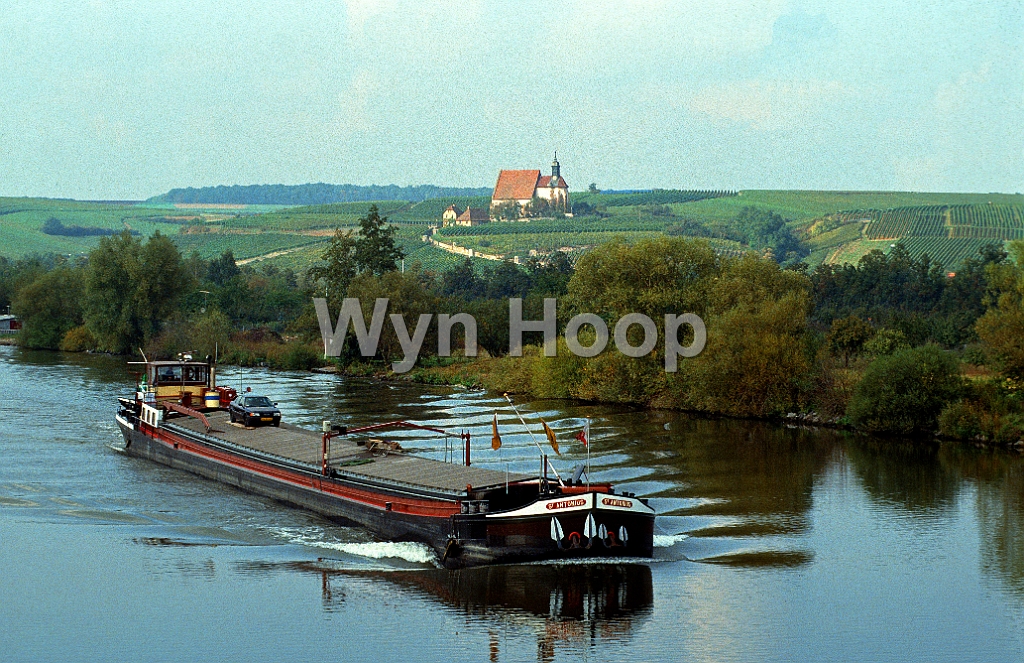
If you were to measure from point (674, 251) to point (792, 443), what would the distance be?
46.7ft

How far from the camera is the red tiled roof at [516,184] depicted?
18450cm

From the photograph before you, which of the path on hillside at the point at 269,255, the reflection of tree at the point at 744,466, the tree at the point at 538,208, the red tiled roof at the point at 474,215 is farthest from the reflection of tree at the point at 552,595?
the tree at the point at 538,208

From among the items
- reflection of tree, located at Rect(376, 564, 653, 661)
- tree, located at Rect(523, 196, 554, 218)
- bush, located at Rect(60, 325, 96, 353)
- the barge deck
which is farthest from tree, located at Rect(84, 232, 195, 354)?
tree, located at Rect(523, 196, 554, 218)

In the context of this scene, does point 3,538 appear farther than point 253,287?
No

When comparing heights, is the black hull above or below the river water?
above

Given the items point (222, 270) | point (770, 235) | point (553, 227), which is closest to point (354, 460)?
point (222, 270)

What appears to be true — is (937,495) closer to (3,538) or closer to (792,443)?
(792,443)

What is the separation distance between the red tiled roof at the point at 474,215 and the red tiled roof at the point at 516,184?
12.4 meters

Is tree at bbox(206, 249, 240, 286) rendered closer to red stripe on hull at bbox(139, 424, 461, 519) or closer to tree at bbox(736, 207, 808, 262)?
tree at bbox(736, 207, 808, 262)

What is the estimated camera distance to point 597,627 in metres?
20.3

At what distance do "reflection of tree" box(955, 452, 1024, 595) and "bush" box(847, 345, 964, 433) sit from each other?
343cm

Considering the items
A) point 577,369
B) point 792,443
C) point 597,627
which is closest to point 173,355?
point 577,369

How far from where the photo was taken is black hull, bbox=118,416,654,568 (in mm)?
22500

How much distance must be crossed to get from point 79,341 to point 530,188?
114 m
